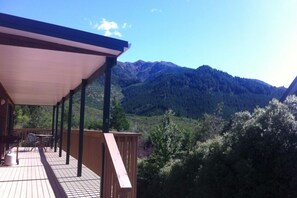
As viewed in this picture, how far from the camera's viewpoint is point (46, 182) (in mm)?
7582

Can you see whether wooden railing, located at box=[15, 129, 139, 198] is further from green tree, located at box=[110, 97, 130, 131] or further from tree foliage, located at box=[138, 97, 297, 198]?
green tree, located at box=[110, 97, 130, 131]

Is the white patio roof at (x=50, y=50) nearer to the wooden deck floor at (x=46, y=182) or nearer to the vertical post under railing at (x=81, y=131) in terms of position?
the vertical post under railing at (x=81, y=131)

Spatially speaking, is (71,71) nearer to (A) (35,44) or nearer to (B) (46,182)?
(B) (46,182)

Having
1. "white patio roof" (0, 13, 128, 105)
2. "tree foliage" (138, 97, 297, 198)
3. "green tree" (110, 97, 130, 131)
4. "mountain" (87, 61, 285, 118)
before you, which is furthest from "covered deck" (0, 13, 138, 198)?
"mountain" (87, 61, 285, 118)

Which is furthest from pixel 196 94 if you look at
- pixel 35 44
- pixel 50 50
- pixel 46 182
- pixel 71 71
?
pixel 35 44

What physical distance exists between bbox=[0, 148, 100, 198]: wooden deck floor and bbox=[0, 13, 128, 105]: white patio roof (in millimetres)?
2236

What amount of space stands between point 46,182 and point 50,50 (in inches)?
119

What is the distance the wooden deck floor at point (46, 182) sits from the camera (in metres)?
6.45

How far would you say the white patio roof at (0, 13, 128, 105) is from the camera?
16.9 ft

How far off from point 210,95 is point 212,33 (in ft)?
79.5

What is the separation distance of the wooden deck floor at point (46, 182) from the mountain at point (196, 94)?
34.5 m

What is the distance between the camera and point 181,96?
174ft

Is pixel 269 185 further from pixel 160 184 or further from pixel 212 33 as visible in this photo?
pixel 212 33

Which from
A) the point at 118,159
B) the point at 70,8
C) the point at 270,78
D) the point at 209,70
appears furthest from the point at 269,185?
the point at 270,78
